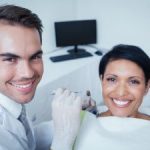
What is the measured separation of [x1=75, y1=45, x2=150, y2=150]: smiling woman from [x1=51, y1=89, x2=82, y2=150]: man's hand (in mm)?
78

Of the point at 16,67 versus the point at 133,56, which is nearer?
the point at 16,67

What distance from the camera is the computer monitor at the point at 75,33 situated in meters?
2.72

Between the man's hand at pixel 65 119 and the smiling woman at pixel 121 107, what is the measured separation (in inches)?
3.1

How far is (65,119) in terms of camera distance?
1.15 meters

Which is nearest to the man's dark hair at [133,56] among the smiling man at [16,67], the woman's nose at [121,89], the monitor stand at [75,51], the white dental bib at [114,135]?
the woman's nose at [121,89]

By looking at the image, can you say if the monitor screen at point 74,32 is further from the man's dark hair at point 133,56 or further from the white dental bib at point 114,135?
the white dental bib at point 114,135

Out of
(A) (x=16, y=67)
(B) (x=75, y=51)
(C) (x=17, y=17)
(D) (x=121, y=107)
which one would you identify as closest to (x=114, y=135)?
(D) (x=121, y=107)

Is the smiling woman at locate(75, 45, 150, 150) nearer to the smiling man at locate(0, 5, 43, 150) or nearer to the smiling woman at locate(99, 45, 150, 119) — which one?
the smiling woman at locate(99, 45, 150, 119)

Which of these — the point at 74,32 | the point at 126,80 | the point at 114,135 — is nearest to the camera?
the point at 114,135

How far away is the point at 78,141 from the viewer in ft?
3.94

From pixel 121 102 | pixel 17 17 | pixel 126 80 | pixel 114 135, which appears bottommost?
pixel 114 135

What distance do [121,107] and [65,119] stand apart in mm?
319

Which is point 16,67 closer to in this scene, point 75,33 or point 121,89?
point 121,89

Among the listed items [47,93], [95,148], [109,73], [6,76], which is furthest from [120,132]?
[47,93]
